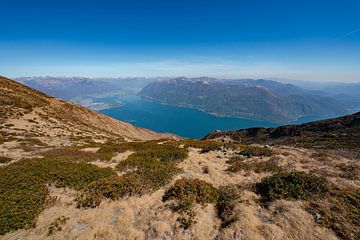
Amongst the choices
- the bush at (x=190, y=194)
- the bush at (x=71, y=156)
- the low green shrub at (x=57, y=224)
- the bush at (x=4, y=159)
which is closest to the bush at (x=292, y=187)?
the bush at (x=190, y=194)

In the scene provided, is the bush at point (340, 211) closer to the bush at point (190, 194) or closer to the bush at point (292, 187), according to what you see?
the bush at point (292, 187)

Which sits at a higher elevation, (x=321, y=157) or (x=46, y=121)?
(x=321, y=157)

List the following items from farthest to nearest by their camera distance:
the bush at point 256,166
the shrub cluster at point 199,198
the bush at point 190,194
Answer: the bush at point 256,166
the bush at point 190,194
the shrub cluster at point 199,198

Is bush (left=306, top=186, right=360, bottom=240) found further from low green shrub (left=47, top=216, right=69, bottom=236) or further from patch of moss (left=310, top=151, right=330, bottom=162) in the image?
low green shrub (left=47, top=216, right=69, bottom=236)

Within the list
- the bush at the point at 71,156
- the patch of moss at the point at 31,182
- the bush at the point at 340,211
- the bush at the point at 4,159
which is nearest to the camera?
the bush at the point at 340,211

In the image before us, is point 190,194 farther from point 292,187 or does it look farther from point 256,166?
point 256,166

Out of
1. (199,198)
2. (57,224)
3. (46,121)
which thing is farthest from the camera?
(46,121)

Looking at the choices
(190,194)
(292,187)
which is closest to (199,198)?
(190,194)
